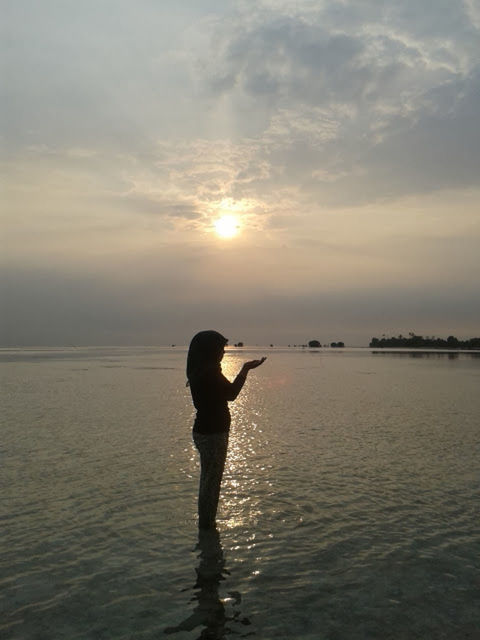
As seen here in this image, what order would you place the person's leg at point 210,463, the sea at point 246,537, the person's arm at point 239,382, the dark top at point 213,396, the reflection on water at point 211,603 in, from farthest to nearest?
the person's leg at point 210,463
the dark top at point 213,396
the person's arm at point 239,382
the sea at point 246,537
the reflection on water at point 211,603

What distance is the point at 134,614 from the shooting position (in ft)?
21.1

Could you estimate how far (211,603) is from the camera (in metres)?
6.73

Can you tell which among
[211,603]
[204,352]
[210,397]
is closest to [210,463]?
[210,397]

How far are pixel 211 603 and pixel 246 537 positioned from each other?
2325 mm

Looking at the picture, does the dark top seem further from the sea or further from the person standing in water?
the sea

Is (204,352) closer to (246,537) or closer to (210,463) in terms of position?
(210,463)

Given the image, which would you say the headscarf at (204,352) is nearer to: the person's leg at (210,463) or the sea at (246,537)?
the person's leg at (210,463)

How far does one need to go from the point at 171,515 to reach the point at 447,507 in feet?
19.7

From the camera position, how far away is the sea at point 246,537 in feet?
20.8

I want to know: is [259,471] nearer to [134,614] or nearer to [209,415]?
[209,415]

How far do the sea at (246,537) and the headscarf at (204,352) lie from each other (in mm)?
3131

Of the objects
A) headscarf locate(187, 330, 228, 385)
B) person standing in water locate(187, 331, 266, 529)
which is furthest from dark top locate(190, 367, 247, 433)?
headscarf locate(187, 330, 228, 385)

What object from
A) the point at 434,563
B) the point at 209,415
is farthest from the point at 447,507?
the point at 209,415

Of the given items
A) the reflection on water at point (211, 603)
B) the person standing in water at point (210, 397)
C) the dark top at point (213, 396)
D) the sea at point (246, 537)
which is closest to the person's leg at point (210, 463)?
the person standing in water at point (210, 397)
